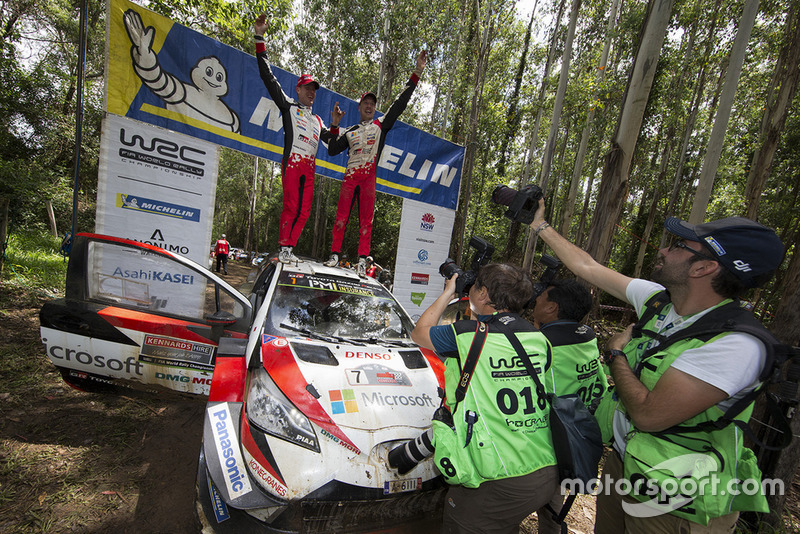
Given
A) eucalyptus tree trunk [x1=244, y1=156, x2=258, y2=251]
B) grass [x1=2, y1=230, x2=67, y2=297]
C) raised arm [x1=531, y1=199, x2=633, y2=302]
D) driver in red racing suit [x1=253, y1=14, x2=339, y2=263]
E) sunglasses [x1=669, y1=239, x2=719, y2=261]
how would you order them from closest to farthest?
sunglasses [x1=669, y1=239, x2=719, y2=261] < raised arm [x1=531, y1=199, x2=633, y2=302] < driver in red racing suit [x1=253, y1=14, x2=339, y2=263] < grass [x1=2, y1=230, x2=67, y2=297] < eucalyptus tree trunk [x1=244, y1=156, x2=258, y2=251]

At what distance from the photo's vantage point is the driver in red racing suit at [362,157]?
4969 mm

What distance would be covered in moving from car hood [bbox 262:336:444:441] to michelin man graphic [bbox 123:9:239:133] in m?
3.79

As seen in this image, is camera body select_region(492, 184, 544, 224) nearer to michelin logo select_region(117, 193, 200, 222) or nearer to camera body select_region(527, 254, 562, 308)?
camera body select_region(527, 254, 562, 308)

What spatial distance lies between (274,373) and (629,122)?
437cm

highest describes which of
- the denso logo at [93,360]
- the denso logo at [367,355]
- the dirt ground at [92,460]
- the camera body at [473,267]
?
the camera body at [473,267]

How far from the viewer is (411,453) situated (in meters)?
1.77

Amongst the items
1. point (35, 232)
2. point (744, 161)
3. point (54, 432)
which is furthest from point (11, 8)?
point (744, 161)

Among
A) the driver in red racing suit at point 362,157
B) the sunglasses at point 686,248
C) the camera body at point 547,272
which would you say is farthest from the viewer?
the driver in red racing suit at point 362,157

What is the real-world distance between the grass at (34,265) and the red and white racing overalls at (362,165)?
539cm

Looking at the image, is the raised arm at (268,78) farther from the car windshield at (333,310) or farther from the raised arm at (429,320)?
the raised arm at (429,320)

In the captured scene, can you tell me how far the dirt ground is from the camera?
7.04 ft

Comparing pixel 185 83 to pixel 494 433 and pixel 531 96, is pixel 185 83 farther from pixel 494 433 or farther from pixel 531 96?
pixel 531 96

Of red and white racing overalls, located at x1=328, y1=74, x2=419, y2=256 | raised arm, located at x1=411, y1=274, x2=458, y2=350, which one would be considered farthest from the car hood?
red and white racing overalls, located at x1=328, y1=74, x2=419, y2=256

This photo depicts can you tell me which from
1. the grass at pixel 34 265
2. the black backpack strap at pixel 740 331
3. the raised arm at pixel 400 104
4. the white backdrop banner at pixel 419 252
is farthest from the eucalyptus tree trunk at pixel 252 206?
the black backpack strap at pixel 740 331
